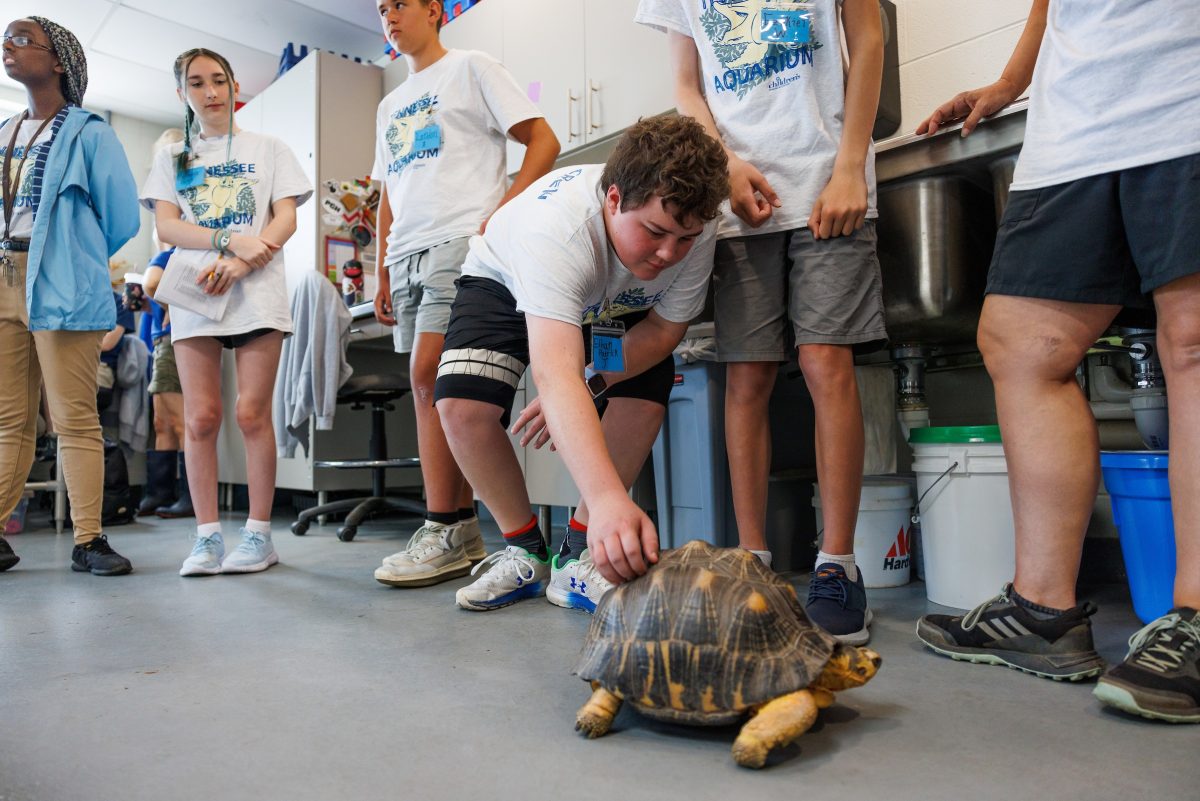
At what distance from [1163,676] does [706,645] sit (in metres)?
0.52

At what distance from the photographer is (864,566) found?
1707 mm

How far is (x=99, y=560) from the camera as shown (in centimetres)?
203

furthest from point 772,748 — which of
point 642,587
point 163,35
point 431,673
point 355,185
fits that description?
point 163,35

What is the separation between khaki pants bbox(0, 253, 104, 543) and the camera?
1998mm

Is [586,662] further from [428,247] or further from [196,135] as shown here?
[196,135]

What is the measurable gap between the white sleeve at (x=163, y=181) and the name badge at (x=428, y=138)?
68cm

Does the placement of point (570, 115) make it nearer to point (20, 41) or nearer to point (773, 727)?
point (20, 41)

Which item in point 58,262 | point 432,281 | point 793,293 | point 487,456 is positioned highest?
point 58,262

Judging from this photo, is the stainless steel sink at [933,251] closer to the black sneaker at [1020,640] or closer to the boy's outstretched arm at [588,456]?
the black sneaker at [1020,640]

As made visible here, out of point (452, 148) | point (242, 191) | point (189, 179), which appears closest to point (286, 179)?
point (242, 191)

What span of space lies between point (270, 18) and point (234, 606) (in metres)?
3.74

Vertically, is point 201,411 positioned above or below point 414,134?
below

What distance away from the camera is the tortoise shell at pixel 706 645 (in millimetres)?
788

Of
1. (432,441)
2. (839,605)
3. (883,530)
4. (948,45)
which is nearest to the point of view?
(839,605)
